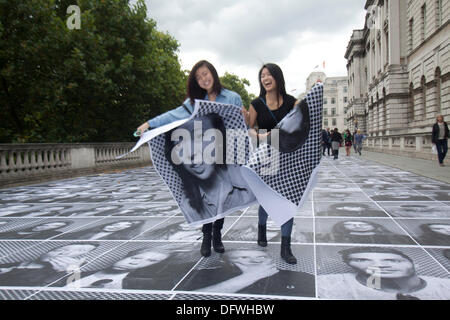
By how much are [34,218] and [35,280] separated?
3206mm

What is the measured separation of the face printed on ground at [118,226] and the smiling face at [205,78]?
259cm

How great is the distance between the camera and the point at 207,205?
11.7 ft

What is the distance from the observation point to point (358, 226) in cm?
475

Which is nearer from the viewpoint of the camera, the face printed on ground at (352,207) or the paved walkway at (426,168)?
the face printed on ground at (352,207)

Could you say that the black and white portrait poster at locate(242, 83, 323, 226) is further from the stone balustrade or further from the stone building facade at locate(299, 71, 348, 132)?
the stone building facade at locate(299, 71, 348, 132)

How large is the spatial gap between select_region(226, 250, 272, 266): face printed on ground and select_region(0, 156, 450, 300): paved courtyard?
0.04 feet

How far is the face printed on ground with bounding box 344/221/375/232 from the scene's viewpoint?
15.0ft

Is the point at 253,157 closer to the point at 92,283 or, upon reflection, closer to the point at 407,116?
the point at 92,283

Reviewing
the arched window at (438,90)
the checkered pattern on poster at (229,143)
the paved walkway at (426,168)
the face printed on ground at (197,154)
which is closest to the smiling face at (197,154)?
the face printed on ground at (197,154)

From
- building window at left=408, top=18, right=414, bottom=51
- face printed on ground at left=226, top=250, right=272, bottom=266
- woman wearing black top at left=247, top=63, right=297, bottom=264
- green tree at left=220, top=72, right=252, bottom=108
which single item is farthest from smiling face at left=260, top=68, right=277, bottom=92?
green tree at left=220, top=72, right=252, bottom=108

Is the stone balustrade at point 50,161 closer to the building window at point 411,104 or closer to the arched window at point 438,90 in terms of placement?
the arched window at point 438,90

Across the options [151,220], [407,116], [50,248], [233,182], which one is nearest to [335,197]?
[151,220]

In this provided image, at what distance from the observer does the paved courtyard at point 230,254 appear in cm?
280

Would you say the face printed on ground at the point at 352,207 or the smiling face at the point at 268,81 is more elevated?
the smiling face at the point at 268,81
